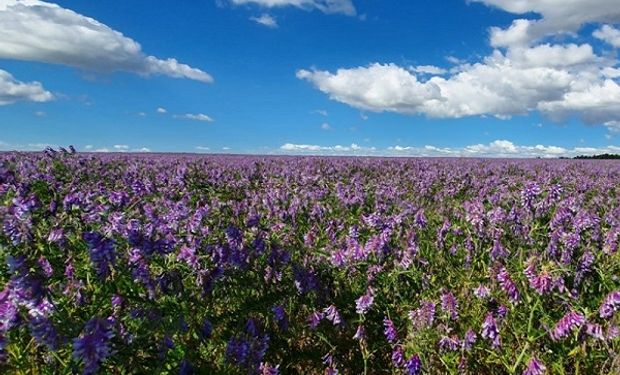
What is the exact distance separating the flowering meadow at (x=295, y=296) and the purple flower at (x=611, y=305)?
0.02 m

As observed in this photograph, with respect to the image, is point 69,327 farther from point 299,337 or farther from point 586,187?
point 586,187

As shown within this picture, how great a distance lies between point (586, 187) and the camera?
10016mm

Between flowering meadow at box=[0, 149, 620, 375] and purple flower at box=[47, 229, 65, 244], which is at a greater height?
purple flower at box=[47, 229, 65, 244]

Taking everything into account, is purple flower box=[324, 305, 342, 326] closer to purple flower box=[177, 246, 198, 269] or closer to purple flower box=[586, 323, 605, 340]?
purple flower box=[177, 246, 198, 269]

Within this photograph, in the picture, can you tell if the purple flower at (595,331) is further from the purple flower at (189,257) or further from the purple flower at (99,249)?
the purple flower at (99,249)

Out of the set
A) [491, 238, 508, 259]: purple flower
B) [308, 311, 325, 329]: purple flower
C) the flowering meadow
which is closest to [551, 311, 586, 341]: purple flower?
the flowering meadow

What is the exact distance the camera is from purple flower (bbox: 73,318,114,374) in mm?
1874

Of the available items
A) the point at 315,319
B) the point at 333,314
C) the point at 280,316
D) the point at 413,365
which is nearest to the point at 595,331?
the point at 413,365

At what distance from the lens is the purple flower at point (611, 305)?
2660 millimetres

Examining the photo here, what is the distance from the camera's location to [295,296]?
3623mm

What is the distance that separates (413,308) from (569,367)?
976 mm

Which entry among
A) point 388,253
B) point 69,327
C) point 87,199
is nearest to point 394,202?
point 388,253

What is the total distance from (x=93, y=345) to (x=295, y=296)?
1.88 meters

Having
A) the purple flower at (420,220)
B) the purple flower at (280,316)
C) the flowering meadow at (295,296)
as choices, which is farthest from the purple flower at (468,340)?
the purple flower at (420,220)
